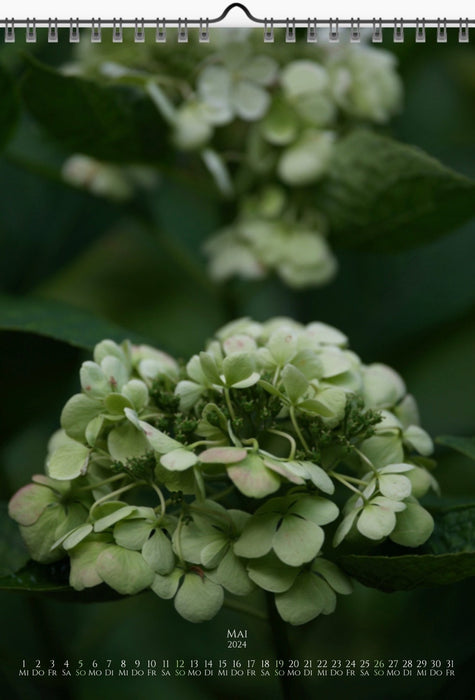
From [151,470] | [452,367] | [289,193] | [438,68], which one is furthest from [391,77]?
[151,470]

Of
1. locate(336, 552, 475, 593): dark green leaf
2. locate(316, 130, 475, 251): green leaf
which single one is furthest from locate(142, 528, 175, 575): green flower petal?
locate(316, 130, 475, 251): green leaf

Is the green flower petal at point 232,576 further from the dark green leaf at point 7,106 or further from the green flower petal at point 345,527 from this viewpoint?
the dark green leaf at point 7,106

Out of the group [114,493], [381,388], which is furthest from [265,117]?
[114,493]

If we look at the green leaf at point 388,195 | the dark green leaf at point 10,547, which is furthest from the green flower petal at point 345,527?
the green leaf at point 388,195

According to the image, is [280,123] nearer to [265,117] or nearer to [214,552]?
[265,117]

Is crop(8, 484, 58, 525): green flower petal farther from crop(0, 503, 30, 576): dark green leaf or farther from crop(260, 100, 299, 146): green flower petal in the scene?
crop(260, 100, 299, 146): green flower petal

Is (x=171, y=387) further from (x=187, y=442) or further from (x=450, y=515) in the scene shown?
(x=450, y=515)
